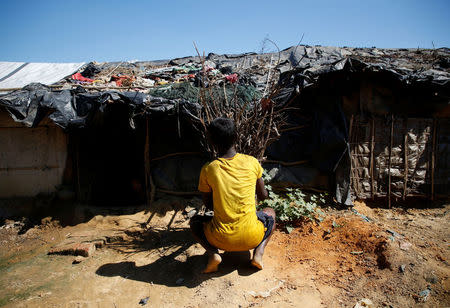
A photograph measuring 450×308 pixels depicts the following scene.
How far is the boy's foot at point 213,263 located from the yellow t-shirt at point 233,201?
0.19 metres

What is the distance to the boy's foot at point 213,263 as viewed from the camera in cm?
261

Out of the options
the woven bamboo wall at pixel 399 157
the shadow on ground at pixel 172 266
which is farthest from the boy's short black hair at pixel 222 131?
the woven bamboo wall at pixel 399 157

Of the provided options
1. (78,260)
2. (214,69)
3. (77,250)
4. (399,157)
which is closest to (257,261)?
(78,260)

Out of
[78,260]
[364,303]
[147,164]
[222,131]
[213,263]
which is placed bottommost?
[78,260]

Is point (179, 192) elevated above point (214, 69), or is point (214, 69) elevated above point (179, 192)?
point (214, 69)

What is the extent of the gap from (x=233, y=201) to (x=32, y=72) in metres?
7.62

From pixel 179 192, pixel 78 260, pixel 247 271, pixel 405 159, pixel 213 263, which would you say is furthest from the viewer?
pixel 179 192

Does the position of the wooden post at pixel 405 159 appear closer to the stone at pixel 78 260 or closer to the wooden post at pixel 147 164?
the wooden post at pixel 147 164

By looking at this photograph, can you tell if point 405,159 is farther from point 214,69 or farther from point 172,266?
point 214,69

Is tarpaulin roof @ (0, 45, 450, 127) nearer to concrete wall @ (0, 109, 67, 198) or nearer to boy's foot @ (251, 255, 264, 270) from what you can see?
concrete wall @ (0, 109, 67, 198)

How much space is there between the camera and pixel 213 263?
8.63 feet

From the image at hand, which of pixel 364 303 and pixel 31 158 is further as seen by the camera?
pixel 31 158

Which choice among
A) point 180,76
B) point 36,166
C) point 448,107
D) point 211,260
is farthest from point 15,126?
point 448,107

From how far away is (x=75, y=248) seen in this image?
3.62m
